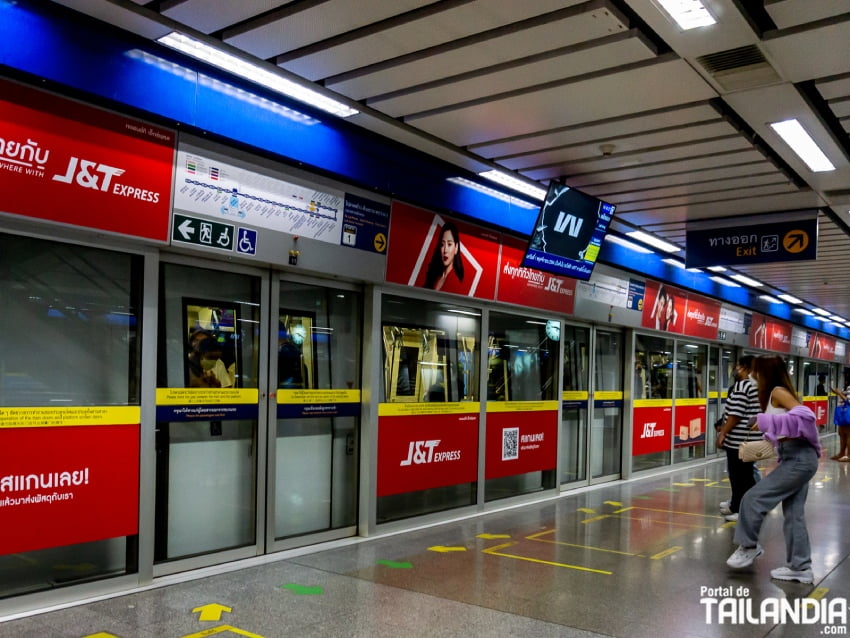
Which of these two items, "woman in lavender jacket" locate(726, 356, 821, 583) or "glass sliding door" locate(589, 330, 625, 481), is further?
"glass sliding door" locate(589, 330, 625, 481)

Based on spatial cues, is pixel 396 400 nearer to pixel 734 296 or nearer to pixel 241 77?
pixel 241 77

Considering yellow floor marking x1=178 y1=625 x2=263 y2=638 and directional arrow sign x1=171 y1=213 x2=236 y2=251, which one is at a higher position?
directional arrow sign x1=171 y1=213 x2=236 y2=251

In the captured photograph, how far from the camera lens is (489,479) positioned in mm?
8039

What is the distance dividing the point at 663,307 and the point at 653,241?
1655 mm

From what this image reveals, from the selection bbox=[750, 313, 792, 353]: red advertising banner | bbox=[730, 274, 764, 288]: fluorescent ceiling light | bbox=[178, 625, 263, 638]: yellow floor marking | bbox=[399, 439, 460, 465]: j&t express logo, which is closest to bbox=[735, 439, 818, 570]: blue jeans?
bbox=[399, 439, 460, 465]: j&t express logo

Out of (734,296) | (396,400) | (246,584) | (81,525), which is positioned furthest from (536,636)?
(734,296)

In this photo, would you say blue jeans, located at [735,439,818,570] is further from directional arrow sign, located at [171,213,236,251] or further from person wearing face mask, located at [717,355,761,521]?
directional arrow sign, located at [171,213,236,251]

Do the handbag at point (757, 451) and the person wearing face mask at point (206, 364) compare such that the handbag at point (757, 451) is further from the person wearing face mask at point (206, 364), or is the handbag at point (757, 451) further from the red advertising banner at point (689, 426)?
the red advertising banner at point (689, 426)

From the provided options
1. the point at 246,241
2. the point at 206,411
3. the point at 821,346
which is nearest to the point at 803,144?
the point at 246,241

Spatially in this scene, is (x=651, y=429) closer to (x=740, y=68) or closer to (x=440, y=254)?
(x=440, y=254)

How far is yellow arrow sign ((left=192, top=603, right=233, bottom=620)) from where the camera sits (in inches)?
165

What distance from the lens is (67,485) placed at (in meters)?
4.34

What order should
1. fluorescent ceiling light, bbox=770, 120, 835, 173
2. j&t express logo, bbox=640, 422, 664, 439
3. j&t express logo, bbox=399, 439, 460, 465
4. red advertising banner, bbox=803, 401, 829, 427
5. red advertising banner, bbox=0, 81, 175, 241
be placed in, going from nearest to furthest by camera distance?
red advertising banner, bbox=0, 81, 175, 241, fluorescent ceiling light, bbox=770, 120, 835, 173, j&t express logo, bbox=399, 439, 460, 465, j&t express logo, bbox=640, 422, 664, 439, red advertising banner, bbox=803, 401, 829, 427

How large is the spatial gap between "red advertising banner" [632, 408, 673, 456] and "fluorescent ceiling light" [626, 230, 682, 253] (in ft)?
7.87
